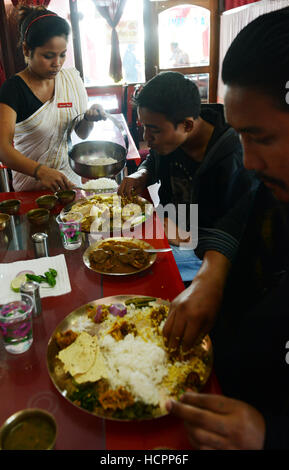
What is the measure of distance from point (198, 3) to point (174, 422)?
7.54 metres

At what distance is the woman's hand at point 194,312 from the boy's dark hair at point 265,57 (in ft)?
1.92

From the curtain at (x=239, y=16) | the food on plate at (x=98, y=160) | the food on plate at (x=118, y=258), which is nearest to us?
the food on plate at (x=118, y=258)

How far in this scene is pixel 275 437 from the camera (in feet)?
2.31

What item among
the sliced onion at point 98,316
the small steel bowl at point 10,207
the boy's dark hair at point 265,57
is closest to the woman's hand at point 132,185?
the small steel bowl at point 10,207

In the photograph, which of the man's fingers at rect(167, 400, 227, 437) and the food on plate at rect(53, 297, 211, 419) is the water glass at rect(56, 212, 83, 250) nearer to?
the food on plate at rect(53, 297, 211, 419)

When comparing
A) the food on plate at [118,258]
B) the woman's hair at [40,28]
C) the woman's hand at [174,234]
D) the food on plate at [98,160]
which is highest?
the woman's hair at [40,28]

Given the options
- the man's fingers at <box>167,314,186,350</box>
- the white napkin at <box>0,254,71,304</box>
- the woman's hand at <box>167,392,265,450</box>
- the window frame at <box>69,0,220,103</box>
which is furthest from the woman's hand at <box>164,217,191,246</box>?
the window frame at <box>69,0,220,103</box>

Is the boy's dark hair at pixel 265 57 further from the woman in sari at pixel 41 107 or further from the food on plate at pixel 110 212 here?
the woman in sari at pixel 41 107

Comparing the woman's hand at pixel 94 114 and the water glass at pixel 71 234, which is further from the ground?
the woman's hand at pixel 94 114

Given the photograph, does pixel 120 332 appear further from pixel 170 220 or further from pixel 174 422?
pixel 170 220

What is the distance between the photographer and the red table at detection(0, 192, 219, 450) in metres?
0.79

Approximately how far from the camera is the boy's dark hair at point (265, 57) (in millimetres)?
755

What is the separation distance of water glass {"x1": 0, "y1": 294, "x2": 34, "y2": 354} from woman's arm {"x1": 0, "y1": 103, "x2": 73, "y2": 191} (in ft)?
3.93
